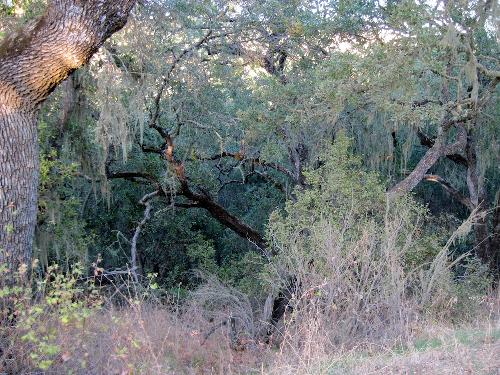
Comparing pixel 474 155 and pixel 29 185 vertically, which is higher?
pixel 474 155

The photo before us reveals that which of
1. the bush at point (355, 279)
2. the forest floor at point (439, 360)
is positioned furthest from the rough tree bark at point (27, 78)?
the forest floor at point (439, 360)

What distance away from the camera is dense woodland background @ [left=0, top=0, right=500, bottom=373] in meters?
7.45

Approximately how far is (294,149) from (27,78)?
22.2ft

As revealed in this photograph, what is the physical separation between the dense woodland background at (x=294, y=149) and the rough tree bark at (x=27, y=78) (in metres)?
1.09

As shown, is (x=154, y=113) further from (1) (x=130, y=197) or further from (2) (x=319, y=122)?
(1) (x=130, y=197)

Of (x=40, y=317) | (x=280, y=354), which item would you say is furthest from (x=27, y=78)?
(x=280, y=354)

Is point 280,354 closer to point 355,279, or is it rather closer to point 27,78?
point 355,279

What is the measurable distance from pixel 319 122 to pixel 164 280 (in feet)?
19.8

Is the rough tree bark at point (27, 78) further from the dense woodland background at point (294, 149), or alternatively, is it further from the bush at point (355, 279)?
the bush at point (355, 279)

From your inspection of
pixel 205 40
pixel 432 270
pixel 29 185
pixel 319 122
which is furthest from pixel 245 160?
pixel 29 185

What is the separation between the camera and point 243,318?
27.4ft

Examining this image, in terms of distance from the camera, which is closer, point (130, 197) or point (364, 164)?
point (364, 164)

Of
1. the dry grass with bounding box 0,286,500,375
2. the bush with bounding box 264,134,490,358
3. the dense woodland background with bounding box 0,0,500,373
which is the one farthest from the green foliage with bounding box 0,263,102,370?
the bush with bounding box 264,134,490,358

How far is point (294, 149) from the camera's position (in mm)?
11805
